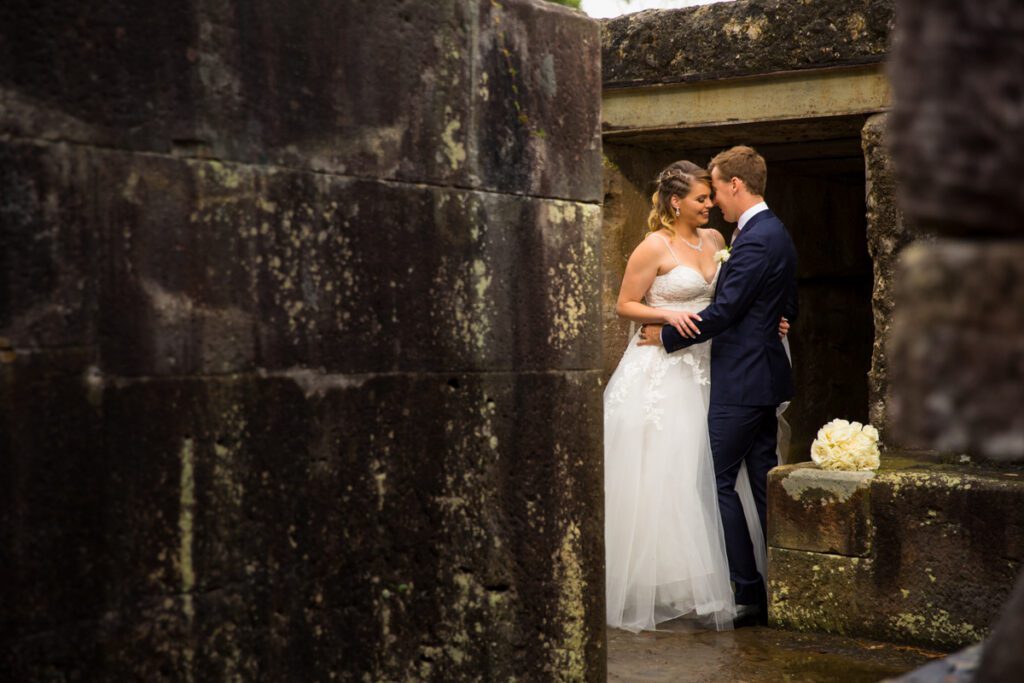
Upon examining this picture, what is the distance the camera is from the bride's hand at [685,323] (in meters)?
5.73

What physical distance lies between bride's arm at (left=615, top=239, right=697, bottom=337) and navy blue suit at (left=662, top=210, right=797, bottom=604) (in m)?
0.15

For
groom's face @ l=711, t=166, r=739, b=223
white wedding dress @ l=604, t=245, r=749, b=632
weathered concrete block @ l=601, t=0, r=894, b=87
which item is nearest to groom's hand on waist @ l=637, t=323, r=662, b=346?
white wedding dress @ l=604, t=245, r=749, b=632

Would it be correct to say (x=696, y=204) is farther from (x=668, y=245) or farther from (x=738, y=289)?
(x=738, y=289)

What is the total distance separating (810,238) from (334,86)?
205 inches

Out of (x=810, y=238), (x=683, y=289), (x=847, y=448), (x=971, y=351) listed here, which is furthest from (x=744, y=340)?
(x=971, y=351)

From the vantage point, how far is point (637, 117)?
20.5 ft

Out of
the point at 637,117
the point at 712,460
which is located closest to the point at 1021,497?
the point at 712,460

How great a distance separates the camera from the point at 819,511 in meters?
5.39

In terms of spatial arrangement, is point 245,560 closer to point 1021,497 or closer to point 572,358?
point 572,358

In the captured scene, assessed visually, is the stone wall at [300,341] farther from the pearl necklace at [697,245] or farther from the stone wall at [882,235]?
the pearl necklace at [697,245]

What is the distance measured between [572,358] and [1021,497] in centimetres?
215

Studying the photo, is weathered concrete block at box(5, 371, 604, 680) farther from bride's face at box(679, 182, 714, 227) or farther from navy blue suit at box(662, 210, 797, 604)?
bride's face at box(679, 182, 714, 227)

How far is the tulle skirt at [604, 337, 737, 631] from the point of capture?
561 centimetres

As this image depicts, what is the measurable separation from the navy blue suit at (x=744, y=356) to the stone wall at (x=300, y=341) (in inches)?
81.3
